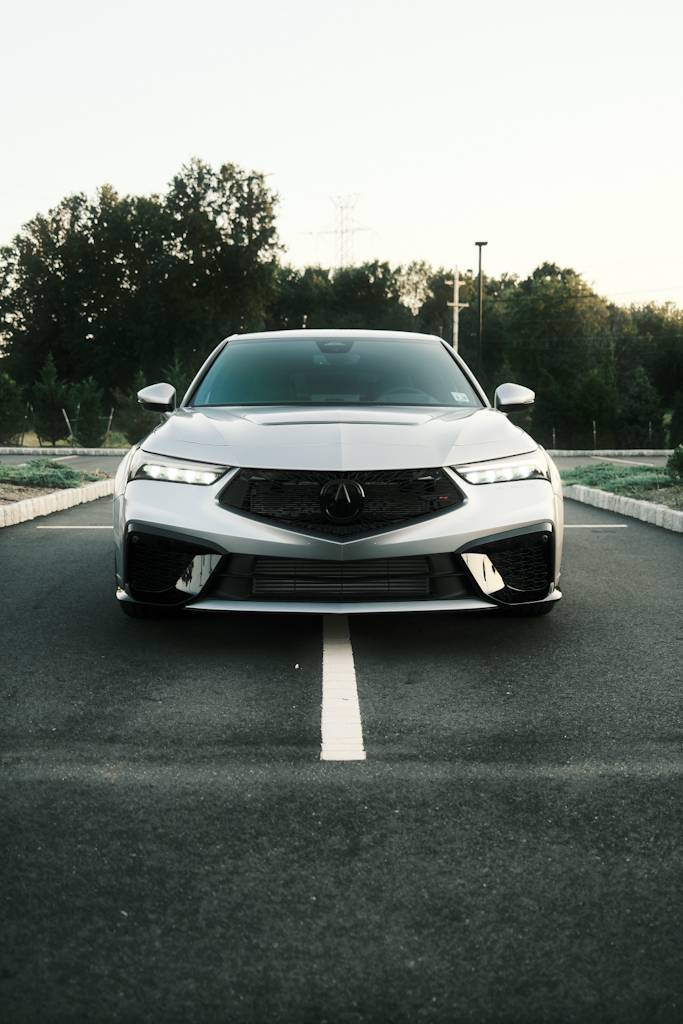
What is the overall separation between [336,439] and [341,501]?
0.41 metres

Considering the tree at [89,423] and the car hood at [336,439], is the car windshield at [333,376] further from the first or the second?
the tree at [89,423]

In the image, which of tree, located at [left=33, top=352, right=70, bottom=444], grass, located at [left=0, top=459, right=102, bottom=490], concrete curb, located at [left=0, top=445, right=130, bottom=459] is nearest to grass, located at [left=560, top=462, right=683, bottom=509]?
grass, located at [left=0, top=459, right=102, bottom=490]

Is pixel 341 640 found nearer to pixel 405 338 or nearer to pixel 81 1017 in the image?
pixel 405 338

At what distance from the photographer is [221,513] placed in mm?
5156

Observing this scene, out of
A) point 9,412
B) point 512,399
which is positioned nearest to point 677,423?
point 9,412

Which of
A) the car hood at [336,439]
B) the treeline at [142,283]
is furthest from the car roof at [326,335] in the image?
the treeline at [142,283]

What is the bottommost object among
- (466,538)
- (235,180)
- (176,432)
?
(466,538)

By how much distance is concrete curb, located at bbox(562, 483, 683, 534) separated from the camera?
10.9 meters

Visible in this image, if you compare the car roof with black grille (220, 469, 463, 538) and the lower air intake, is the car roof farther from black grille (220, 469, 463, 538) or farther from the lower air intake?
the lower air intake

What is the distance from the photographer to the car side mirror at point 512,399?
6.53 metres

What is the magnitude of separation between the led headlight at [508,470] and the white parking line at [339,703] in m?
1.04

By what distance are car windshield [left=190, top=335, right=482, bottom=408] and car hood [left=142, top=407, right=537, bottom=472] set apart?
0.49 metres

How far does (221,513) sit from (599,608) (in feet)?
8.30

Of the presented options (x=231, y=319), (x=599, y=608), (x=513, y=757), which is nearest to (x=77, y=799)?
(x=513, y=757)
